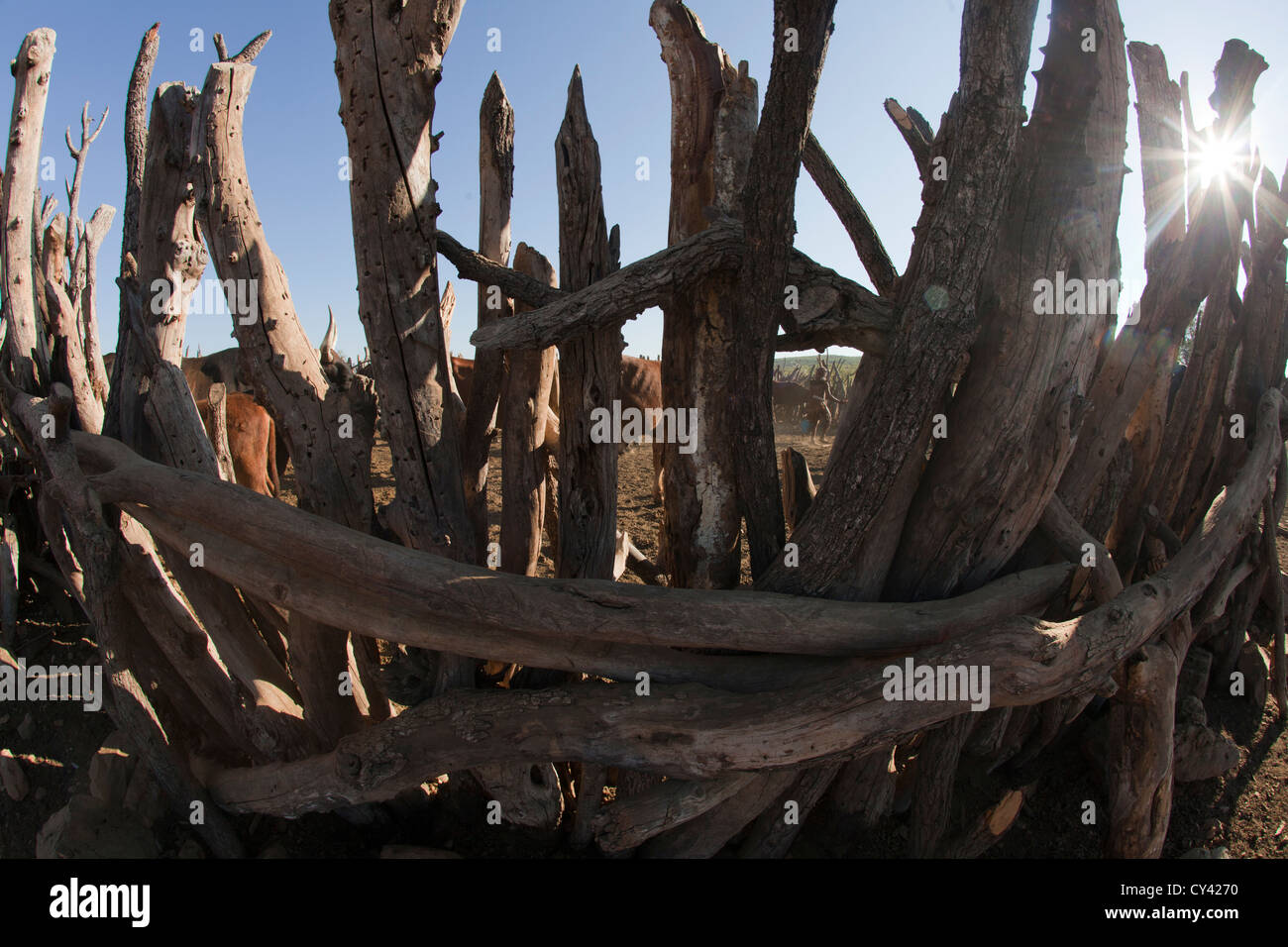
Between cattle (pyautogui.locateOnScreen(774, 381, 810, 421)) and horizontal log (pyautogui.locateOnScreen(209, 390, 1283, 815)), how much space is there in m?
16.2

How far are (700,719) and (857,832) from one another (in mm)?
1210

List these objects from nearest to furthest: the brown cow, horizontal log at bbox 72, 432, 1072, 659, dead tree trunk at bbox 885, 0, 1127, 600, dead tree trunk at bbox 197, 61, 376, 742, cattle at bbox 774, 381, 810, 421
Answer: horizontal log at bbox 72, 432, 1072, 659
dead tree trunk at bbox 885, 0, 1127, 600
dead tree trunk at bbox 197, 61, 376, 742
the brown cow
cattle at bbox 774, 381, 810, 421

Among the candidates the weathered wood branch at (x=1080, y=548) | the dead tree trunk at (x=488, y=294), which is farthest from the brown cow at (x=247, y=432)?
the weathered wood branch at (x=1080, y=548)

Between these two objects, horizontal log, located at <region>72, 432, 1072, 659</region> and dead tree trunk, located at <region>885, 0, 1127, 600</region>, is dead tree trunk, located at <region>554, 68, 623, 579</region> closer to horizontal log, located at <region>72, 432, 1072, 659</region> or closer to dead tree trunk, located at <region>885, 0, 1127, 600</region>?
horizontal log, located at <region>72, 432, 1072, 659</region>

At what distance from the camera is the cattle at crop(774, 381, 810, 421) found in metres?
18.8

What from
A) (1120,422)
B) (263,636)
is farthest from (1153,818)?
(263,636)

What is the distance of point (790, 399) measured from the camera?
62.3ft

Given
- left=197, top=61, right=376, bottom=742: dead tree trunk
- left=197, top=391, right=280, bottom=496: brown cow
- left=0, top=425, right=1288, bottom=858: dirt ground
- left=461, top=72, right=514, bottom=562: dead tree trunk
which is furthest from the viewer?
left=197, top=391, right=280, bottom=496: brown cow

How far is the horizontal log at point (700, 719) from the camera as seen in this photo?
7.32 ft

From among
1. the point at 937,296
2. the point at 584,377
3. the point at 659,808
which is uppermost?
the point at 937,296

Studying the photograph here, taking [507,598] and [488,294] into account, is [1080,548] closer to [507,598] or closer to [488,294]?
[507,598]

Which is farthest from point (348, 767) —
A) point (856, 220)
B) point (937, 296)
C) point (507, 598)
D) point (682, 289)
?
point (856, 220)

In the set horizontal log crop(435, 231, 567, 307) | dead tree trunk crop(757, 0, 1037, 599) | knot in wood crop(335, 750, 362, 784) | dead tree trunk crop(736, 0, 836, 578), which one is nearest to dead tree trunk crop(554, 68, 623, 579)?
horizontal log crop(435, 231, 567, 307)
